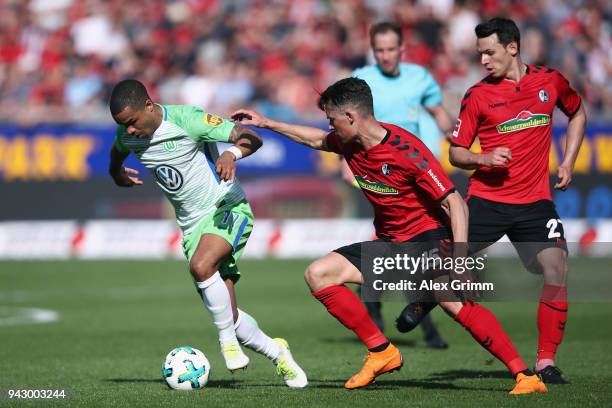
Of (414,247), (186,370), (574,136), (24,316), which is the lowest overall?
(24,316)

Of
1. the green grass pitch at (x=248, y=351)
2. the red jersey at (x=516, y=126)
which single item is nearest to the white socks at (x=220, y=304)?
the green grass pitch at (x=248, y=351)

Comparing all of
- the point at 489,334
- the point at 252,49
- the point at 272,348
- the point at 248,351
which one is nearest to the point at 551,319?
the point at 489,334

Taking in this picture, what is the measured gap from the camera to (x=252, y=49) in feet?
75.8

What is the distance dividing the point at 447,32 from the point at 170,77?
593cm

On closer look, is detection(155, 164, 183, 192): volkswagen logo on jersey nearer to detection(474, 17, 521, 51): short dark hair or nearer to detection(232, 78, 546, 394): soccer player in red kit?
detection(232, 78, 546, 394): soccer player in red kit

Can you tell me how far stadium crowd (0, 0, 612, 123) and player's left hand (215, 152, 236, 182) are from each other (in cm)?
1202

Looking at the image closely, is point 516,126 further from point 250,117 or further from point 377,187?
point 250,117

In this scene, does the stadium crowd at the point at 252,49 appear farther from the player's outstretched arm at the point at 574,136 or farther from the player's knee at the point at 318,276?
the player's knee at the point at 318,276

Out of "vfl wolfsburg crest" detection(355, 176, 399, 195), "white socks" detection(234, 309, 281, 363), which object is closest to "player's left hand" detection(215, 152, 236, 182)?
"vfl wolfsburg crest" detection(355, 176, 399, 195)

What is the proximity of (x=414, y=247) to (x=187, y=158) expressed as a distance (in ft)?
6.26

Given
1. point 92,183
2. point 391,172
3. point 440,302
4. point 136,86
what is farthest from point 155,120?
point 92,183

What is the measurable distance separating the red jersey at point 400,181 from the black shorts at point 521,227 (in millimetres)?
761

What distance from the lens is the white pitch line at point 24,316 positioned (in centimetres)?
1309

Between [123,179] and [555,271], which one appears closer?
[555,271]
